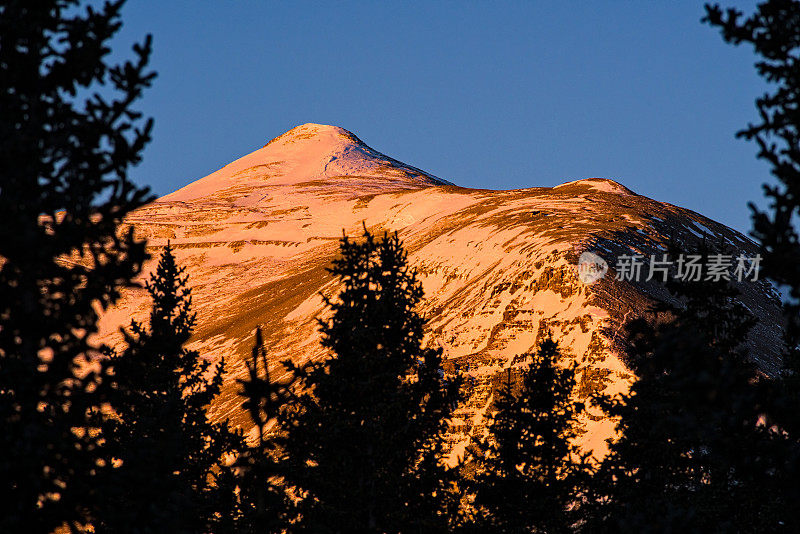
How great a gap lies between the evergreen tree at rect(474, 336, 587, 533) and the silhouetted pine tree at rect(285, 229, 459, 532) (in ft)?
20.3

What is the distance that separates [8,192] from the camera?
30.1ft

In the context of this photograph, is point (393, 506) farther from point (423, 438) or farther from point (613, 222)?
point (613, 222)

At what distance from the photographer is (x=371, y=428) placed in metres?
16.3

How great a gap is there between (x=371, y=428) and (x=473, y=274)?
62007mm

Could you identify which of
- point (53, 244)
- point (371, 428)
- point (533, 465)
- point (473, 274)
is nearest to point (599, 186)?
point (473, 274)

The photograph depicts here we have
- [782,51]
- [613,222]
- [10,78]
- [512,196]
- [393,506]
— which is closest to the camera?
[10,78]

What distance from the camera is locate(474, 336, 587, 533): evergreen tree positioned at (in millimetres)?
22969

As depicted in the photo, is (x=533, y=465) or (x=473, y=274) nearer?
(x=533, y=465)

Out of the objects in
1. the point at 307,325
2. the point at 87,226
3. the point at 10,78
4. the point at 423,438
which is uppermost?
the point at 10,78

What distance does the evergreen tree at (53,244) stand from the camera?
8.67m

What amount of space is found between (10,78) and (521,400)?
1835 centimetres

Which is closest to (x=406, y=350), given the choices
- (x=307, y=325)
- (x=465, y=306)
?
(x=465, y=306)

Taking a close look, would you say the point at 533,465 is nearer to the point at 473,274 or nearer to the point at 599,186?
the point at 473,274

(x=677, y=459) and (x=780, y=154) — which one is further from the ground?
(x=780, y=154)
